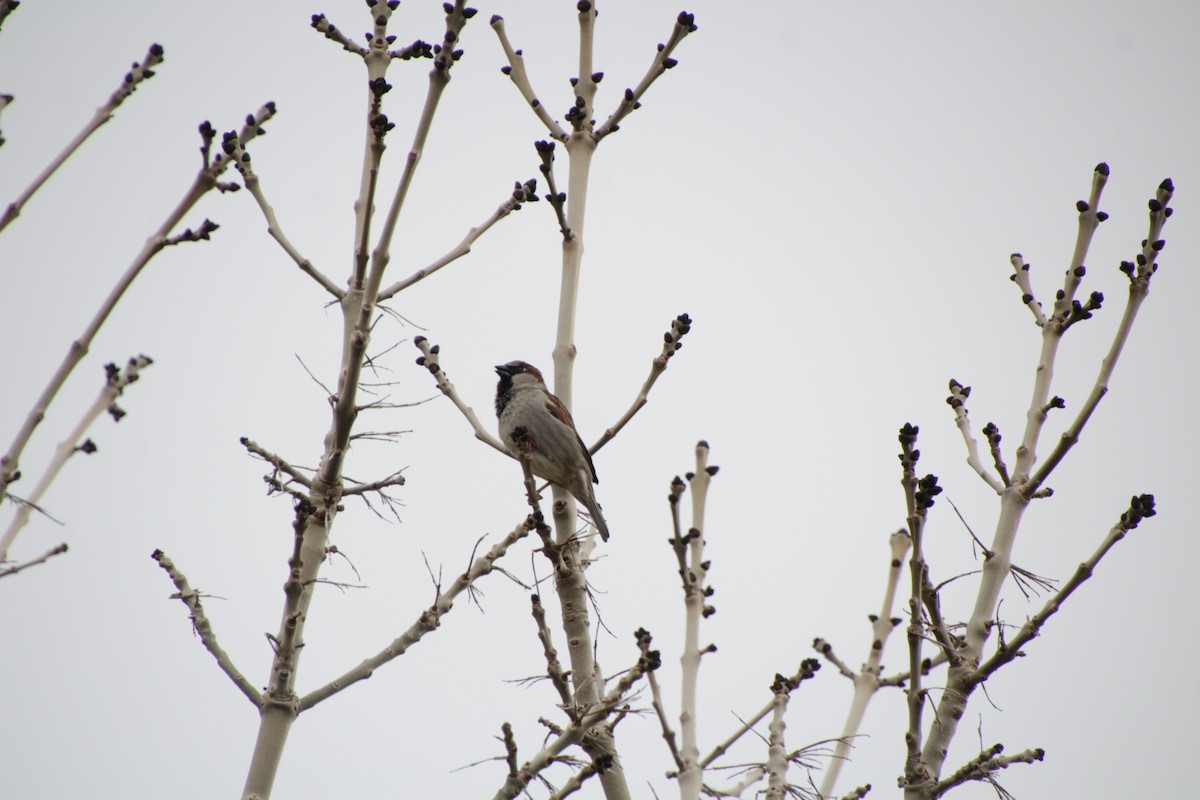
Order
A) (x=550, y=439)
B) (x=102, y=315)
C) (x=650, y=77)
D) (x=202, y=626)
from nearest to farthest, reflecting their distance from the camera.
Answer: (x=102, y=315) < (x=202, y=626) < (x=650, y=77) < (x=550, y=439)

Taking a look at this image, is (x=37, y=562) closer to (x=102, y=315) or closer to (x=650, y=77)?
(x=102, y=315)

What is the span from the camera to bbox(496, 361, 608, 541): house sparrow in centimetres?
474

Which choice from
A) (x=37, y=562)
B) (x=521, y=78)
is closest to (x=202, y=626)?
(x=37, y=562)

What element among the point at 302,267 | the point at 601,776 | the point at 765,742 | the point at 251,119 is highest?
the point at 302,267

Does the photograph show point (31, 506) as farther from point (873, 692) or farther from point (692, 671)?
point (873, 692)

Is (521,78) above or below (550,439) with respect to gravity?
above

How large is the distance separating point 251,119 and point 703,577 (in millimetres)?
2121

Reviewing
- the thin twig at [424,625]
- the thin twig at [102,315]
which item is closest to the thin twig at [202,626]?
the thin twig at [424,625]

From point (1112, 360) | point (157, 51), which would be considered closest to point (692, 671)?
point (1112, 360)

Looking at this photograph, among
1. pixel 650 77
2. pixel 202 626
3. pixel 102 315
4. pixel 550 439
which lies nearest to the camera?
pixel 102 315

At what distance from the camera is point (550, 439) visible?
5.07 metres

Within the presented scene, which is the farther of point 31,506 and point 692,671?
point 692,671

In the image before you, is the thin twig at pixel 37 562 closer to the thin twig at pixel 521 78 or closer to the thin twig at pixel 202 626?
the thin twig at pixel 202 626

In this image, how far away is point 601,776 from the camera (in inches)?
132
